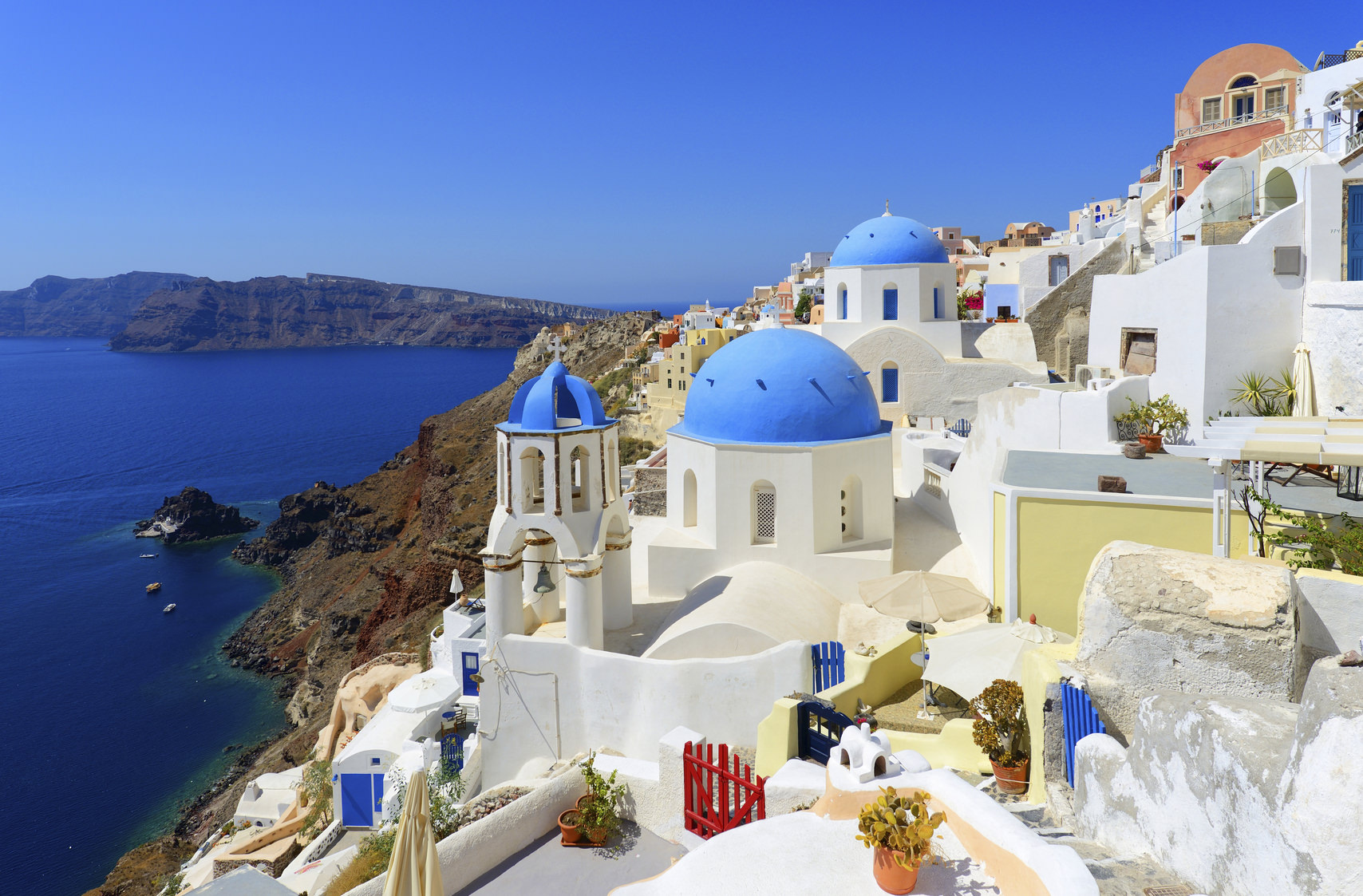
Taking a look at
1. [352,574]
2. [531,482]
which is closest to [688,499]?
[531,482]

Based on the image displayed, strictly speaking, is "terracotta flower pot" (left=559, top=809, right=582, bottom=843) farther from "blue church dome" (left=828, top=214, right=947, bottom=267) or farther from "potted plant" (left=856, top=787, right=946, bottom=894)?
"blue church dome" (left=828, top=214, right=947, bottom=267)

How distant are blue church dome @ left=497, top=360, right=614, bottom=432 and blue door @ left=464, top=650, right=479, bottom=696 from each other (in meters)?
10.8

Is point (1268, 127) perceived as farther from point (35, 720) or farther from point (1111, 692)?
point (35, 720)

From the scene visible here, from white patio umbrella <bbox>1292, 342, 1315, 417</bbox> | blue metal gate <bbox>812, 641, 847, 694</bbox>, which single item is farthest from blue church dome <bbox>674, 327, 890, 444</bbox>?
white patio umbrella <bbox>1292, 342, 1315, 417</bbox>

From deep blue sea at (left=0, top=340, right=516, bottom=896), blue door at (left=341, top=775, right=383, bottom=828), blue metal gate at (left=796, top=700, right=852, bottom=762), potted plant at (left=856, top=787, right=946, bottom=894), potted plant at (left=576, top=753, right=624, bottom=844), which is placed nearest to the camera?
potted plant at (left=856, top=787, right=946, bottom=894)

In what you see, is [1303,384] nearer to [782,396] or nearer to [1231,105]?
[782,396]

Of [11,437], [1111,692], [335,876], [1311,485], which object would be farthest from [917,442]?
[11,437]

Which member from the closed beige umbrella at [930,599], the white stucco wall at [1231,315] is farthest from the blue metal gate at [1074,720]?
the white stucco wall at [1231,315]

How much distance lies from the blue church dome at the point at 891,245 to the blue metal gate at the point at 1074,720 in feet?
66.9

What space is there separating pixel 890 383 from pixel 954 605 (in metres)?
13.2

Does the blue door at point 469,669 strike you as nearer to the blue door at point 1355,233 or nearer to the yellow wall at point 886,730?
the yellow wall at point 886,730

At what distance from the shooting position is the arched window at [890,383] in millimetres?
25359

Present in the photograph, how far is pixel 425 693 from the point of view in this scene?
73.8ft

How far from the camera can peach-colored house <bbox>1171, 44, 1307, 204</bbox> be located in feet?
99.2
